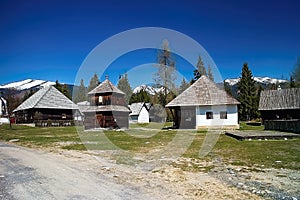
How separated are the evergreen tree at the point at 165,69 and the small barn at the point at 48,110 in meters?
16.4

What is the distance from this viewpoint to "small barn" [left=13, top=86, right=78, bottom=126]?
1688 inches

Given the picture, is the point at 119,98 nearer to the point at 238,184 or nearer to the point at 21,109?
the point at 21,109

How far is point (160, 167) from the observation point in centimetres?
956

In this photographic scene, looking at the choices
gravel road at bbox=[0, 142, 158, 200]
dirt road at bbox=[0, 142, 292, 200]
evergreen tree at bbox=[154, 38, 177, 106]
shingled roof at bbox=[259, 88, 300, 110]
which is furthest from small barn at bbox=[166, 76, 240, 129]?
gravel road at bbox=[0, 142, 158, 200]

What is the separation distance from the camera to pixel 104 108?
33812 mm

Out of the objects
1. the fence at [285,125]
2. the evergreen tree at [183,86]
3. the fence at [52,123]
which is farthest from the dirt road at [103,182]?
the evergreen tree at [183,86]

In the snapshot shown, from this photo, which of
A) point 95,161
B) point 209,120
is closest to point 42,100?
point 209,120

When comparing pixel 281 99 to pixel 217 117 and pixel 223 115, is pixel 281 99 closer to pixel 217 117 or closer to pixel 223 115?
Answer: pixel 223 115

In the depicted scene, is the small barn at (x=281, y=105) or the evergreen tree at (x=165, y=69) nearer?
the small barn at (x=281, y=105)

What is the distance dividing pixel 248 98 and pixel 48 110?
37.0 meters

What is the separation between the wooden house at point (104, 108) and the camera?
3375cm

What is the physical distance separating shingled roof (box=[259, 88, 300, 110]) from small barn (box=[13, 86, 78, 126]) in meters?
30.1

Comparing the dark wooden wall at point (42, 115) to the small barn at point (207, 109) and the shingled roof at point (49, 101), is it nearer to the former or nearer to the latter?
the shingled roof at point (49, 101)

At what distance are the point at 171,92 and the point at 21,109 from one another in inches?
1001
